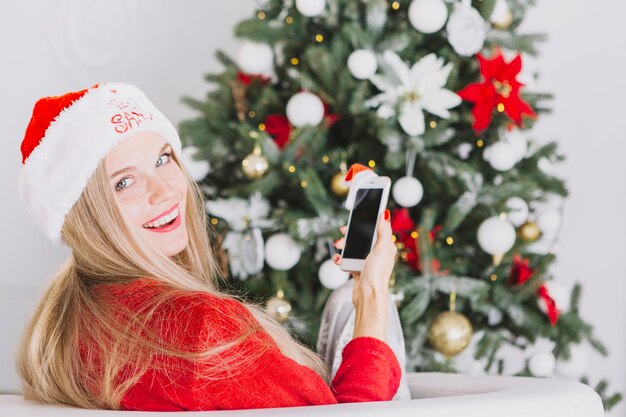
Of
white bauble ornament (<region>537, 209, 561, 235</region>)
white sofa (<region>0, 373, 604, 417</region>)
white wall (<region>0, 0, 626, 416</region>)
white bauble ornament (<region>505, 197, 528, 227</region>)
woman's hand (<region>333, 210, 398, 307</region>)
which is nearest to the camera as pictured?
white sofa (<region>0, 373, 604, 417</region>)

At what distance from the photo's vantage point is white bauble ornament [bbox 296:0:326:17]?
1.92 meters

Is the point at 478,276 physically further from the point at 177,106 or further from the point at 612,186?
the point at 177,106

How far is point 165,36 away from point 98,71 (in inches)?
14.4

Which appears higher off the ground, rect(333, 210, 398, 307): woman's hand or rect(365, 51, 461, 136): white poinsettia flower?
rect(365, 51, 461, 136): white poinsettia flower

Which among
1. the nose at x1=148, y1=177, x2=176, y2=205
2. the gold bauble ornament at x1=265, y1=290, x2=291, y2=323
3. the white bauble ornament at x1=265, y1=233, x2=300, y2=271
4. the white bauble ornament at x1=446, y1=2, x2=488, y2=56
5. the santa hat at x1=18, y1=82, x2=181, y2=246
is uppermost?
the white bauble ornament at x1=446, y1=2, x2=488, y2=56

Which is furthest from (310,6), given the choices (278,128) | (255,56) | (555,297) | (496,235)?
(555,297)

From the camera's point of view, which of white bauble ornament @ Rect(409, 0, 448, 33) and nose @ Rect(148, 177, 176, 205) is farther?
white bauble ornament @ Rect(409, 0, 448, 33)

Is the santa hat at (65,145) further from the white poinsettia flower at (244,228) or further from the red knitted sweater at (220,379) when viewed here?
the white poinsettia flower at (244,228)

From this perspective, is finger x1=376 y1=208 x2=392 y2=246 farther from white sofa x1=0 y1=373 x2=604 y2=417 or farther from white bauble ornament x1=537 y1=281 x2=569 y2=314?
white bauble ornament x1=537 y1=281 x2=569 y2=314

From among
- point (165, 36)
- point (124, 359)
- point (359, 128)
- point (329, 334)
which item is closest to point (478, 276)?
point (359, 128)

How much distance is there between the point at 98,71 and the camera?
2.55m

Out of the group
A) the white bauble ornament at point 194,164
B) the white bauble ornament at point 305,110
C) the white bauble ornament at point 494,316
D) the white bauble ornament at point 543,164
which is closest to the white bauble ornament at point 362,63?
the white bauble ornament at point 305,110

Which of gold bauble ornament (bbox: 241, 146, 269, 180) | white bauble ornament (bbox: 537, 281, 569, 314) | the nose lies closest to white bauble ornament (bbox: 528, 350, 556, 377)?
white bauble ornament (bbox: 537, 281, 569, 314)

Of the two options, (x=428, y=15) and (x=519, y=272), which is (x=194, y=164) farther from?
(x=519, y=272)
